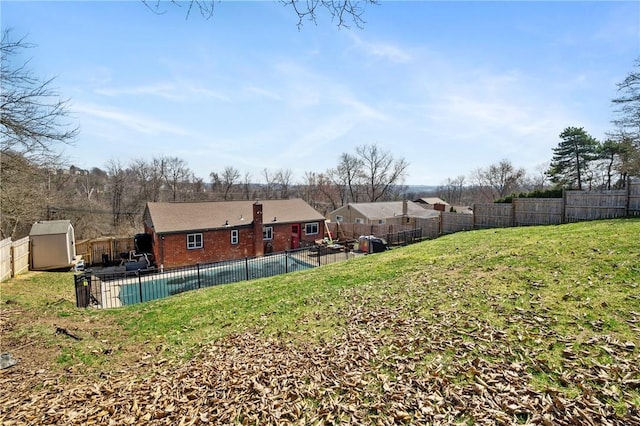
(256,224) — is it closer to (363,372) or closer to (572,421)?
(363,372)

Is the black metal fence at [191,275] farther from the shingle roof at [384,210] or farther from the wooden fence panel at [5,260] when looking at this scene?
the shingle roof at [384,210]

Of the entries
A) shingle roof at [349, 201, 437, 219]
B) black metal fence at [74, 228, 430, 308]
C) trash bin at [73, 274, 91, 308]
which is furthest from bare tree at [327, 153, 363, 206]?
trash bin at [73, 274, 91, 308]

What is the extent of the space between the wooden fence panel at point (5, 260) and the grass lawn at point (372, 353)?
16.2ft

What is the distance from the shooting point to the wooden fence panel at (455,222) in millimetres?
18859

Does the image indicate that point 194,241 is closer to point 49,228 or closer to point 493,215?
point 49,228

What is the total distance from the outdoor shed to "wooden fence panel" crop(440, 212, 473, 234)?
2094cm

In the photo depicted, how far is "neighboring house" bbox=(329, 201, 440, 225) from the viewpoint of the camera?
29391 mm

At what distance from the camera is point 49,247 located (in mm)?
14867

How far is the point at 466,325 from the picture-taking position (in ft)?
15.3

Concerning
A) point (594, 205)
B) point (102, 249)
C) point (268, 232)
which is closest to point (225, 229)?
point (268, 232)

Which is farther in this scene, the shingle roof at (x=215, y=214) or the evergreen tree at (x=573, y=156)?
the evergreen tree at (x=573, y=156)

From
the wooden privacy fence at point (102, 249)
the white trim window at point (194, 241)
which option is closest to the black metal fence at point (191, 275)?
the wooden privacy fence at point (102, 249)

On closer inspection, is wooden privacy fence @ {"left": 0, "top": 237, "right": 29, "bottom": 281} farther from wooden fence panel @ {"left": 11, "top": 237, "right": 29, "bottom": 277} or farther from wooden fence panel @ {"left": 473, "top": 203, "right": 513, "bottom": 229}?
wooden fence panel @ {"left": 473, "top": 203, "right": 513, "bottom": 229}

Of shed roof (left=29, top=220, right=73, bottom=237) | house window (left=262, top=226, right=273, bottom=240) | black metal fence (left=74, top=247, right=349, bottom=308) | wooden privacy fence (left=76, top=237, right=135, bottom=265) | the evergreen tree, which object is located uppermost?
the evergreen tree
